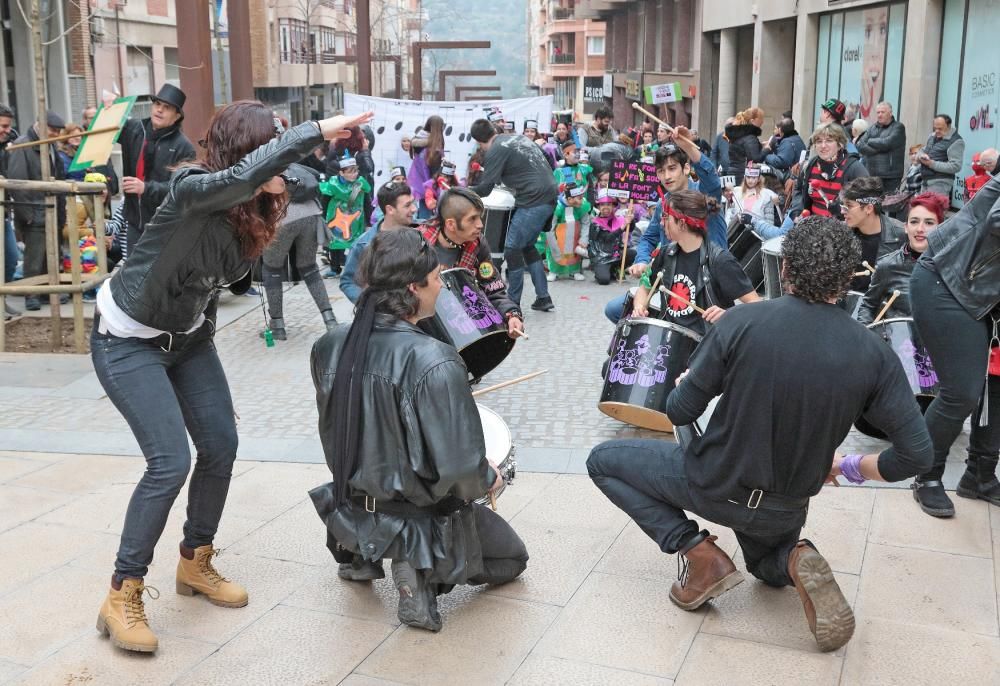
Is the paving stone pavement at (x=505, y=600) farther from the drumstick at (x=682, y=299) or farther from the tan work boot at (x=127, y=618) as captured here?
the drumstick at (x=682, y=299)

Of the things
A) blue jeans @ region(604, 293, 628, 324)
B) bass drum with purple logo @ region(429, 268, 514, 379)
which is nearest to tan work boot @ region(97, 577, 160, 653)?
bass drum with purple logo @ region(429, 268, 514, 379)

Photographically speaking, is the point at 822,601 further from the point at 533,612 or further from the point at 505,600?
the point at 505,600

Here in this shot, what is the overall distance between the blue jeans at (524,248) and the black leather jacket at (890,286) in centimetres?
457

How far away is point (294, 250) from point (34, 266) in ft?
8.83

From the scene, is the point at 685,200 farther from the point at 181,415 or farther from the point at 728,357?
the point at 181,415

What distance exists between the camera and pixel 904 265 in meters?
5.46

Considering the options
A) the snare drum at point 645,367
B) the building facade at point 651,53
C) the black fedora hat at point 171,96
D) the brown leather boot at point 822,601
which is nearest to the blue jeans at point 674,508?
the brown leather boot at point 822,601

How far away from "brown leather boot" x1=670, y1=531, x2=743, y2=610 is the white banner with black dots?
1031 cm

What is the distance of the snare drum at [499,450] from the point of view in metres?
3.93

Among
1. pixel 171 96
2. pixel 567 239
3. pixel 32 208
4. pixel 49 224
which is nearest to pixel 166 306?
pixel 171 96

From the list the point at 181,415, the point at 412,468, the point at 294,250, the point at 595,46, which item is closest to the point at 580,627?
the point at 412,468

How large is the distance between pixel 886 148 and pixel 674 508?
1050cm

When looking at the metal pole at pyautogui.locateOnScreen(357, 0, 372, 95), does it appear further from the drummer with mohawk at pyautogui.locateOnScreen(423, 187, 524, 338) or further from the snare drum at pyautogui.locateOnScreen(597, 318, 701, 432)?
the snare drum at pyautogui.locateOnScreen(597, 318, 701, 432)

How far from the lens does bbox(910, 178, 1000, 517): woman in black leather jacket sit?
4.52 metres
